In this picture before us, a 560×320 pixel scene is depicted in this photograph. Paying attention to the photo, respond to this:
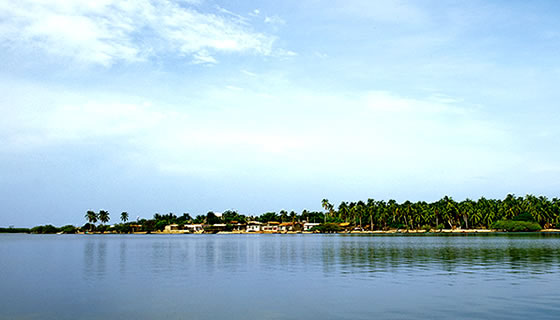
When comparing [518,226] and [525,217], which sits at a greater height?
[525,217]

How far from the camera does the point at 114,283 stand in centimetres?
3931

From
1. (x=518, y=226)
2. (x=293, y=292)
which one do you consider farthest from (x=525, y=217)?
(x=293, y=292)

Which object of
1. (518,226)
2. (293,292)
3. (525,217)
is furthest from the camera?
(525,217)

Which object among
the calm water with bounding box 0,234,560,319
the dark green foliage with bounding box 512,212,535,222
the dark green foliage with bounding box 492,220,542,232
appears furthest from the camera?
the dark green foliage with bounding box 512,212,535,222

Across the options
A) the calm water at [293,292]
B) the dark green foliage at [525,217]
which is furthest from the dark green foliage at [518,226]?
the calm water at [293,292]

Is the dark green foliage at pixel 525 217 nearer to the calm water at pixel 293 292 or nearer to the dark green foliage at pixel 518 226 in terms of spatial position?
the dark green foliage at pixel 518 226

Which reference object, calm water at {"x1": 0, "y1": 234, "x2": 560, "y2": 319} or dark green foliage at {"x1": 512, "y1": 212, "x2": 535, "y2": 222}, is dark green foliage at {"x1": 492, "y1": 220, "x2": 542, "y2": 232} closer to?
dark green foliage at {"x1": 512, "y1": 212, "x2": 535, "y2": 222}

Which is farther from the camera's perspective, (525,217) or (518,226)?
(525,217)

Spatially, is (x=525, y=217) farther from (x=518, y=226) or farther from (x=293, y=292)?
(x=293, y=292)

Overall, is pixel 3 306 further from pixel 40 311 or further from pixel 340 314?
pixel 340 314

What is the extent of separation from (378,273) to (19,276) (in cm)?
3460

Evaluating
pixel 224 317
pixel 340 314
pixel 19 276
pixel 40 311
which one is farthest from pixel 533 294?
pixel 19 276

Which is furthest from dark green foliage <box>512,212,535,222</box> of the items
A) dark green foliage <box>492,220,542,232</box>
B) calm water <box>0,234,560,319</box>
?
calm water <box>0,234,560,319</box>

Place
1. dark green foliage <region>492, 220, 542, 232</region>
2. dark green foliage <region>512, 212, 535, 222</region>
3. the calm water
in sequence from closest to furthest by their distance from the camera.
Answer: the calm water
dark green foliage <region>492, 220, 542, 232</region>
dark green foliage <region>512, 212, 535, 222</region>
